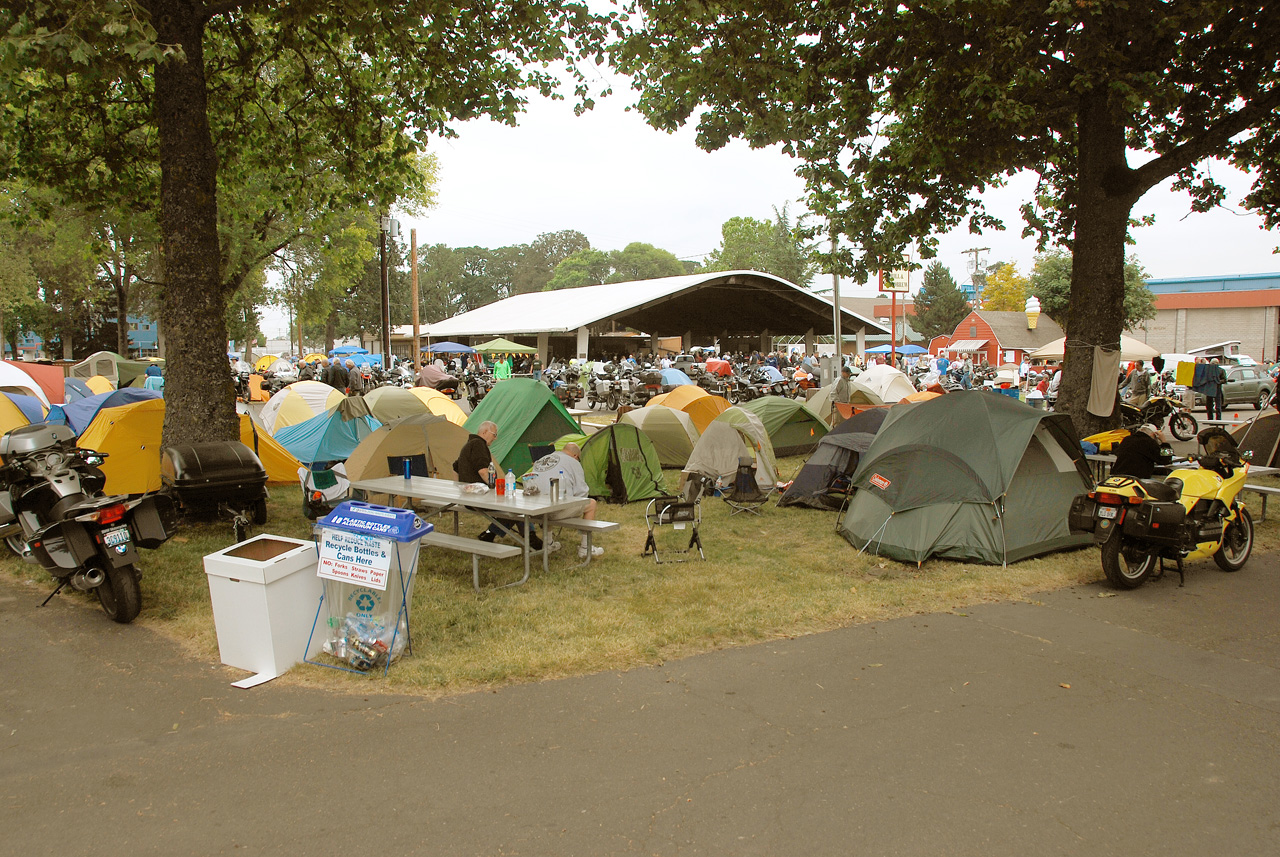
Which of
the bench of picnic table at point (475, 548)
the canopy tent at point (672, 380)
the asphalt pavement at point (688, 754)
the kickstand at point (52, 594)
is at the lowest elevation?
the asphalt pavement at point (688, 754)

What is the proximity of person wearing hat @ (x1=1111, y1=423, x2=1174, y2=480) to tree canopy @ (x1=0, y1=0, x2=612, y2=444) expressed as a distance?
25.0ft

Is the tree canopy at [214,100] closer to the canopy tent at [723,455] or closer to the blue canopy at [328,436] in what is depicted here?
the blue canopy at [328,436]

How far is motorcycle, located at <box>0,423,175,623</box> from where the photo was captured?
5.71 metres

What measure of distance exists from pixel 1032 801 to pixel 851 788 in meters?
0.79

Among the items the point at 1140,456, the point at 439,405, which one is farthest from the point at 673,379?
the point at 1140,456

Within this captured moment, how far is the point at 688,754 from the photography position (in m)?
4.09

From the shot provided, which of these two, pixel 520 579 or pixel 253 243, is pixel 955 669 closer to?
pixel 520 579

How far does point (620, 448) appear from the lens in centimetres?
1120

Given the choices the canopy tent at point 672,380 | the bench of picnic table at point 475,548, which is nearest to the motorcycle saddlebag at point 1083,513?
the bench of picnic table at point 475,548

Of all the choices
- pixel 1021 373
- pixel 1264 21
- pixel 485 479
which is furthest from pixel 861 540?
pixel 1021 373

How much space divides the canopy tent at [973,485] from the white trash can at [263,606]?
5306mm

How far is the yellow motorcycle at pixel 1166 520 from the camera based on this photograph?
267 inches

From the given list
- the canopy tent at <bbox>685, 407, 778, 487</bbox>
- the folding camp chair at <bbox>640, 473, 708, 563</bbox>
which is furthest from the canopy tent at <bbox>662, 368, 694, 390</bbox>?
the folding camp chair at <bbox>640, 473, 708, 563</bbox>

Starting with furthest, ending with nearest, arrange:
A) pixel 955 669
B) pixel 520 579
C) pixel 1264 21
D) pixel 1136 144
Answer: pixel 1136 144, pixel 1264 21, pixel 520 579, pixel 955 669
